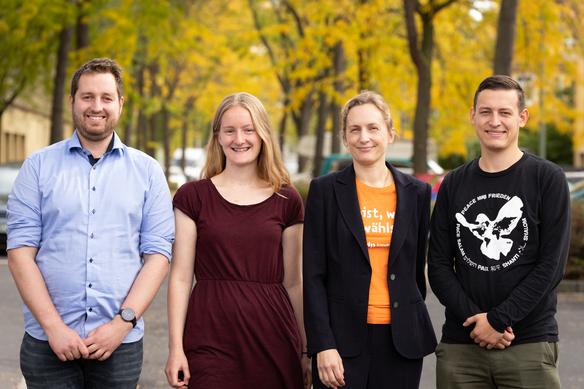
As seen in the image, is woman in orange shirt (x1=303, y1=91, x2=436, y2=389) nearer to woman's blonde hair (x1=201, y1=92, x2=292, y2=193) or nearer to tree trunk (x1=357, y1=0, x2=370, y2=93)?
→ woman's blonde hair (x1=201, y1=92, x2=292, y2=193)

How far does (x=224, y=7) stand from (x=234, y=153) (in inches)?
1081

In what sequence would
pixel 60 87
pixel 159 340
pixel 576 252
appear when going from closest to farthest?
1. pixel 159 340
2. pixel 576 252
3. pixel 60 87

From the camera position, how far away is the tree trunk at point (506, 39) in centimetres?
1170

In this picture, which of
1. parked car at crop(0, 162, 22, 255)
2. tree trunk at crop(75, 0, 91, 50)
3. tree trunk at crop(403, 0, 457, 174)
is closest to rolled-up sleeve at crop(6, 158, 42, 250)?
parked car at crop(0, 162, 22, 255)

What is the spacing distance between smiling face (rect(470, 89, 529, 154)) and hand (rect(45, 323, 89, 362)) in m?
2.10

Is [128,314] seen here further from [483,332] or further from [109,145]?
[483,332]

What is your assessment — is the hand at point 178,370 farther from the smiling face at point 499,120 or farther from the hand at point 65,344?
the smiling face at point 499,120

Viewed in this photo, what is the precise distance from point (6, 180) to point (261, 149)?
11327 millimetres

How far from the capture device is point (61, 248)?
3109mm

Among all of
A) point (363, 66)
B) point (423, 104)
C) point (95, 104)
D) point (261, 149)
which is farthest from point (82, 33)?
point (95, 104)

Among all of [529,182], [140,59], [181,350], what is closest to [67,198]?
[181,350]

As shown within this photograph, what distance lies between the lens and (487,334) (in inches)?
125

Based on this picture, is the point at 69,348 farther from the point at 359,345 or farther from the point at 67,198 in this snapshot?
the point at 359,345

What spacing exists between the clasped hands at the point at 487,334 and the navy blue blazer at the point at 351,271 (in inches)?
8.7
